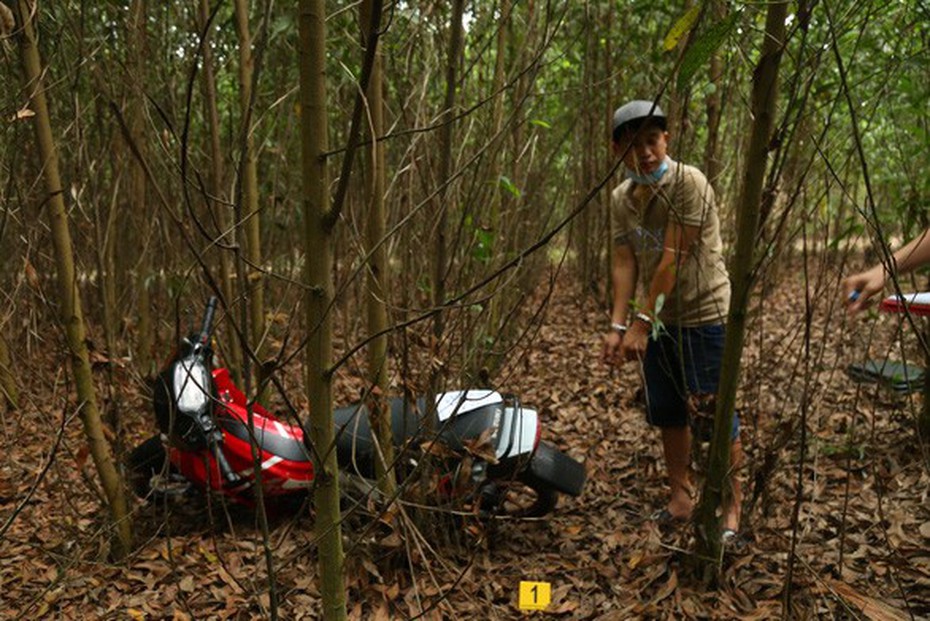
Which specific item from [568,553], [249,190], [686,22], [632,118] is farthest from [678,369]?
[249,190]

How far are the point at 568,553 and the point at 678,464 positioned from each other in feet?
1.83

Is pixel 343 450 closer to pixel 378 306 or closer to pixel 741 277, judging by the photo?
pixel 378 306

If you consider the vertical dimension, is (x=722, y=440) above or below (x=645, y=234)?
below

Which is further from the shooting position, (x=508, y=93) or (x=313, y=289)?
(x=508, y=93)

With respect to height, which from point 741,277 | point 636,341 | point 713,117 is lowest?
point 636,341

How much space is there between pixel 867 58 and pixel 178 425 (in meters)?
4.76

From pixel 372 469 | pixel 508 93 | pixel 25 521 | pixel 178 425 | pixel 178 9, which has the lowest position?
pixel 25 521

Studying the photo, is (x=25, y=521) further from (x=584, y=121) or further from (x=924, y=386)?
(x=584, y=121)

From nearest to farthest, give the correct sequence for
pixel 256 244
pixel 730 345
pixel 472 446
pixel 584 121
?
pixel 730 345
pixel 472 446
pixel 256 244
pixel 584 121

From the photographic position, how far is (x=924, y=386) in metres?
3.21

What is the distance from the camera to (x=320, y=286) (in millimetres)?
1179

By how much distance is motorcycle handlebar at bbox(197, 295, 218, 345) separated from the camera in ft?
8.51

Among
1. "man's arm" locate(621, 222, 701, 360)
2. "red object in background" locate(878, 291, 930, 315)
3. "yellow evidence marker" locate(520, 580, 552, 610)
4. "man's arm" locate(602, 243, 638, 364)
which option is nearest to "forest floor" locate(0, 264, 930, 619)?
"yellow evidence marker" locate(520, 580, 552, 610)

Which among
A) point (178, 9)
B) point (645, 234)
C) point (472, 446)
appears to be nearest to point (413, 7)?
point (645, 234)
